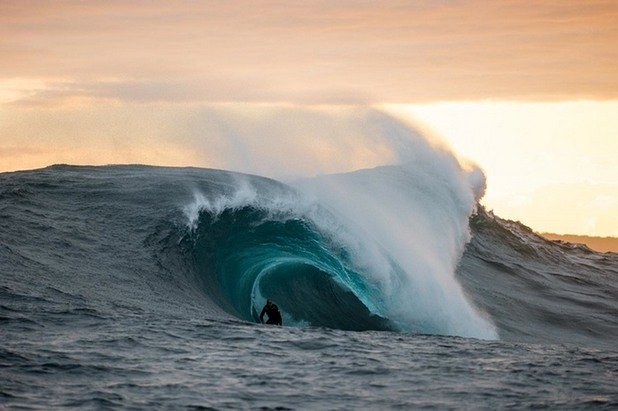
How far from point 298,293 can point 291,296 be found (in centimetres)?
18

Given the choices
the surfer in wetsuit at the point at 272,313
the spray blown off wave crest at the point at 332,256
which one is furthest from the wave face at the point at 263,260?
the surfer in wetsuit at the point at 272,313

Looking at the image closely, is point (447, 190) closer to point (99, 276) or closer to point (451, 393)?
point (99, 276)

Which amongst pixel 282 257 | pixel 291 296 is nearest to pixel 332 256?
pixel 282 257

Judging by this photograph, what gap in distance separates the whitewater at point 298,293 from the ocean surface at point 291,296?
→ 0.05m

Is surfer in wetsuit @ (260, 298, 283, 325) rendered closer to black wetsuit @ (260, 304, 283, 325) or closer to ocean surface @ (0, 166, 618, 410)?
black wetsuit @ (260, 304, 283, 325)

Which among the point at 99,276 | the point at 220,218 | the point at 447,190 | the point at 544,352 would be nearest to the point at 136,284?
the point at 99,276

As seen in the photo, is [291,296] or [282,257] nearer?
[291,296]

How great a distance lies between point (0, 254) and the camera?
545 inches

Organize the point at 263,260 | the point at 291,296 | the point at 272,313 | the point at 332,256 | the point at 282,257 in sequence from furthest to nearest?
the point at 332,256, the point at 282,257, the point at 263,260, the point at 291,296, the point at 272,313

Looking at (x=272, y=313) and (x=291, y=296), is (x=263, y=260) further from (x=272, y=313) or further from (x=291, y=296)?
(x=272, y=313)

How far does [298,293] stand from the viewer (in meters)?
16.6

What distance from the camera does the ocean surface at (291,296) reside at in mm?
8664

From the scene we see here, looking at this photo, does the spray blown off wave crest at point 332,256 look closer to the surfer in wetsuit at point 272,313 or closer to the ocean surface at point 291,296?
the ocean surface at point 291,296

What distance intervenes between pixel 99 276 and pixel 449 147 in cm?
1614
